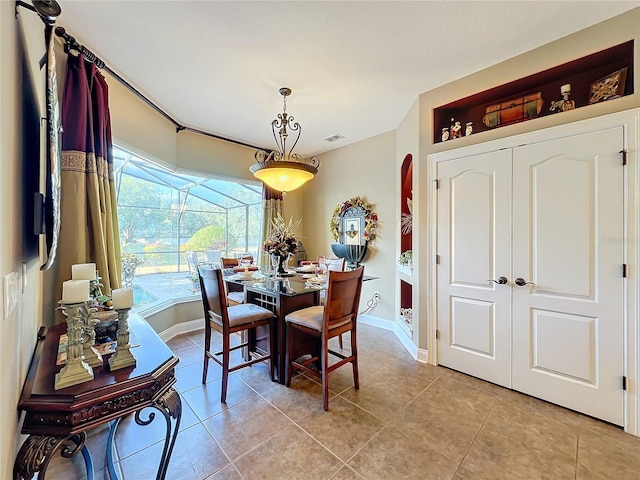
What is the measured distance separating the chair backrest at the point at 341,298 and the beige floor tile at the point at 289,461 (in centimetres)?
75

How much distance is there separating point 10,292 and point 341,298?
1.89 m

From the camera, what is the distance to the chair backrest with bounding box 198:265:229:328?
2.29 meters

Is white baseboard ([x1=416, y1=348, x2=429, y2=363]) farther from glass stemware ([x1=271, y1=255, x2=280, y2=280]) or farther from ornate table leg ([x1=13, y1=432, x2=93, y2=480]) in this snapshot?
ornate table leg ([x1=13, y1=432, x2=93, y2=480])

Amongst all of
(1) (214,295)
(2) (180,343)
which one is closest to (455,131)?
(1) (214,295)

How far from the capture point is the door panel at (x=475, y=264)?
2506mm

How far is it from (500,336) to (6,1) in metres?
3.62

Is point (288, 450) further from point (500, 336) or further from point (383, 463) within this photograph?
point (500, 336)

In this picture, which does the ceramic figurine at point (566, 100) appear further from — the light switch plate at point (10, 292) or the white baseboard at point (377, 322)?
the light switch plate at point (10, 292)

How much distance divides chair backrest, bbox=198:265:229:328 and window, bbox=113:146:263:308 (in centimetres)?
135

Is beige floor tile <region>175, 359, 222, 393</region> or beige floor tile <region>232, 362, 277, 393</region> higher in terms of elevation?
beige floor tile <region>175, 359, 222, 393</region>

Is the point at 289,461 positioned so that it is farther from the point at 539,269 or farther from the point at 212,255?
the point at 212,255

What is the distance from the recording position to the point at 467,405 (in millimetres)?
2232

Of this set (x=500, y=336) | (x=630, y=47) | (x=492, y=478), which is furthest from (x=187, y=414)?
(x=630, y=47)

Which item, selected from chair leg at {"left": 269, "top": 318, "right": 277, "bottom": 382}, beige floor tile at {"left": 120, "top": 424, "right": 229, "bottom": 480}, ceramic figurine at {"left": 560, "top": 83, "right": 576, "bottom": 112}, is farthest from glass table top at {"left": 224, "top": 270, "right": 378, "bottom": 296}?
ceramic figurine at {"left": 560, "top": 83, "right": 576, "bottom": 112}
